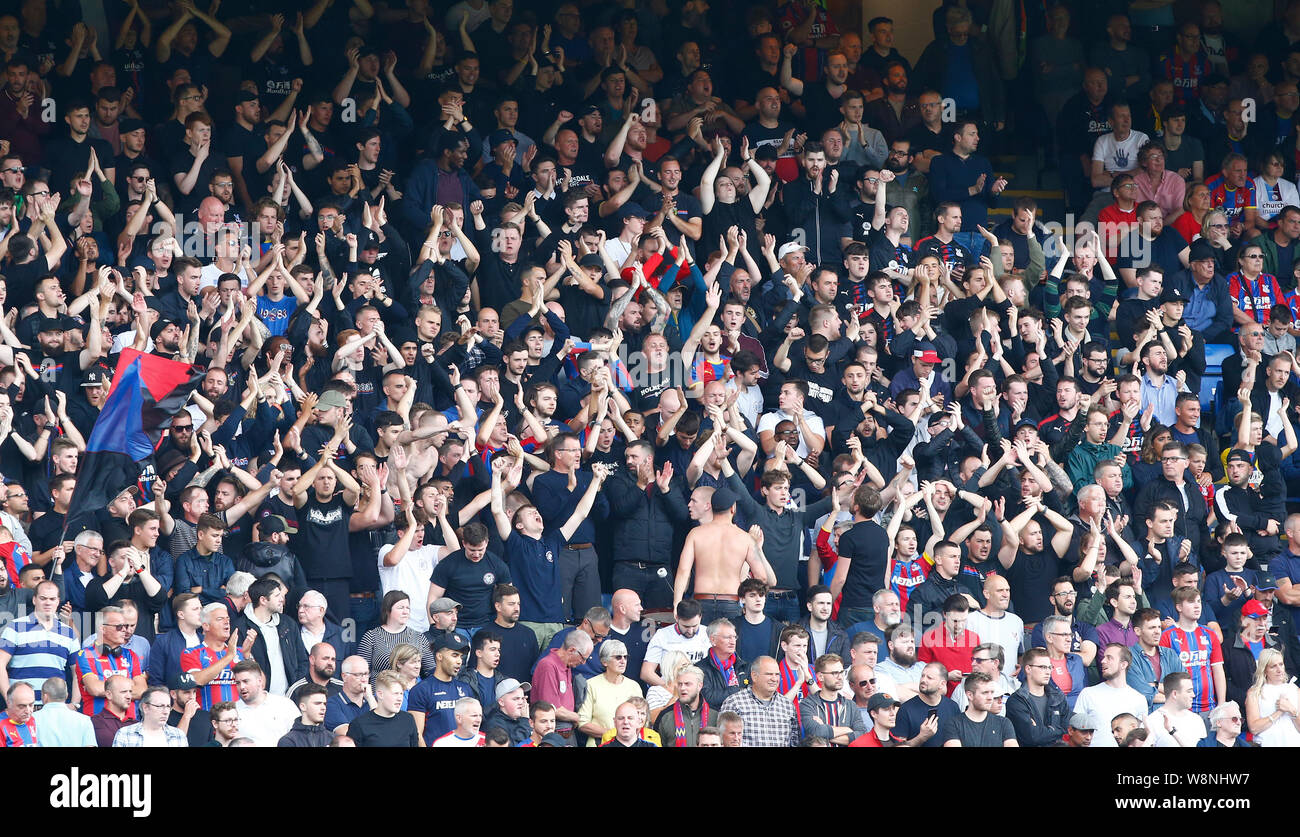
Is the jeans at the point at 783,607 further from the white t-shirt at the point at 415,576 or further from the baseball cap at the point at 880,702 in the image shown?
the white t-shirt at the point at 415,576

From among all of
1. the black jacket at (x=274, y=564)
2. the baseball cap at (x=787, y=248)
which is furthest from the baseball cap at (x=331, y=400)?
the baseball cap at (x=787, y=248)

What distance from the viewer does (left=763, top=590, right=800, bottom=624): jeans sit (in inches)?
597

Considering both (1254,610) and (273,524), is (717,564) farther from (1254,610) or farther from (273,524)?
(1254,610)

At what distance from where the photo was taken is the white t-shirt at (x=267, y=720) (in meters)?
13.6

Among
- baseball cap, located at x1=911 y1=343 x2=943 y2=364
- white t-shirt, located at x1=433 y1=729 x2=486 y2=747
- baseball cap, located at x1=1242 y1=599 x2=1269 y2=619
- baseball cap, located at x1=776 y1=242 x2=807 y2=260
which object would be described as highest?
baseball cap, located at x1=776 y1=242 x2=807 y2=260

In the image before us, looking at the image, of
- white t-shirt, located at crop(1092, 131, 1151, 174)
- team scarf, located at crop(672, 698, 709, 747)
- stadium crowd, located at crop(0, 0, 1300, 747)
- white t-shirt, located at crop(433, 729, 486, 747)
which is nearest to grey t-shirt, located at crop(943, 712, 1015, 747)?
stadium crowd, located at crop(0, 0, 1300, 747)

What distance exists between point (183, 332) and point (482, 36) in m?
4.31

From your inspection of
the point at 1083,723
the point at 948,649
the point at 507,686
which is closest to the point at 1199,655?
the point at 1083,723

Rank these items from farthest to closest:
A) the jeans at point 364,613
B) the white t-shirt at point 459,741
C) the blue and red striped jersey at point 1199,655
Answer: the blue and red striped jersey at point 1199,655
the jeans at point 364,613
the white t-shirt at point 459,741

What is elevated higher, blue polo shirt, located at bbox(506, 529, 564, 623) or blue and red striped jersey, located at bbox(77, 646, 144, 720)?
blue polo shirt, located at bbox(506, 529, 564, 623)

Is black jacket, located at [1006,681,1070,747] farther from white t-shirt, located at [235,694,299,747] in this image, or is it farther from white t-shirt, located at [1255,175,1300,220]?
white t-shirt, located at [1255,175,1300,220]

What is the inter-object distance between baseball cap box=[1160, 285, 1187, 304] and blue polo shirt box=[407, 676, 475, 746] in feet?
21.7

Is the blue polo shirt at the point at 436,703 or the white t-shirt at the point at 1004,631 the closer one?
the blue polo shirt at the point at 436,703

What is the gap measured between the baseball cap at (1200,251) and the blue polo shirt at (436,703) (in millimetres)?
7321
